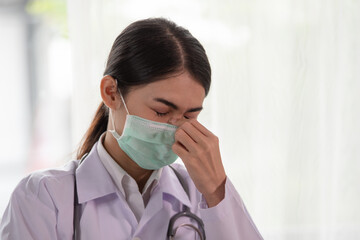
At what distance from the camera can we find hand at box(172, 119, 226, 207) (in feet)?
4.46

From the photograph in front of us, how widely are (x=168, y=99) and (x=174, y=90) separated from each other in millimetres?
32

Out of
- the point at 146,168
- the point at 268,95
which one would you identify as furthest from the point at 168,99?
the point at 268,95

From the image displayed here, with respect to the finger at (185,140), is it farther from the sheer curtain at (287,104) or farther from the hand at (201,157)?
the sheer curtain at (287,104)

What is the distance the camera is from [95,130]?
5.30 feet

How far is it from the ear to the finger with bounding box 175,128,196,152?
22cm

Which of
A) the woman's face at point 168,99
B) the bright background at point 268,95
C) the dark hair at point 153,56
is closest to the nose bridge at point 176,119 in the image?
the woman's face at point 168,99

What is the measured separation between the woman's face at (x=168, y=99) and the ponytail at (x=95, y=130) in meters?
0.23

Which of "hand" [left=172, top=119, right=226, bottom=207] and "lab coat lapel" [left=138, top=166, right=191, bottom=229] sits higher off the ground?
"hand" [left=172, top=119, right=226, bottom=207]

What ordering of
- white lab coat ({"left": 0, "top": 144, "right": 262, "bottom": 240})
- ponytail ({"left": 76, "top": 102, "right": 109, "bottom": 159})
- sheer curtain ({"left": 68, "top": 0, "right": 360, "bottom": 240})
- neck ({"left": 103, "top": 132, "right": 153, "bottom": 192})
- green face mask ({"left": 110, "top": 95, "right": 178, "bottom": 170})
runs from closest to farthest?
1. white lab coat ({"left": 0, "top": 144, "right": 262, "bottom": 240})
2. green face mask ({"left": 110, "top": 95, "right": 178, "bottom": 170})
3. neck ({"left": 103, "top": 132, "right": 153, "bottom": 192})
4. ponytail ({"left": 76, "top": 102, "right": 109, "bottom": 159})
5. sheer curtain ({"left": 68, "top": 0, "right": 360, "bottom": 240})

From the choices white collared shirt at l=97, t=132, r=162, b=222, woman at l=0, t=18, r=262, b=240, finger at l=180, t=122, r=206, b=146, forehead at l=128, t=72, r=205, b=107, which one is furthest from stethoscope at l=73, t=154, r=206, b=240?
forehead at l=128, t=72, r=205, b=107

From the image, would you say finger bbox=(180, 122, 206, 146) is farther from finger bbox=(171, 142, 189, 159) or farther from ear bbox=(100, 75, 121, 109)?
ear bbox=(100, 75, 121, 109)

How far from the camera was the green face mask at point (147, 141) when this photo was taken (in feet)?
4.50

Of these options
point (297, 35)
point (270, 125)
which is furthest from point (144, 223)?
point (297, 35)

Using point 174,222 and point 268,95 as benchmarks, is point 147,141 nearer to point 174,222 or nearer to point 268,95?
point 174,222
